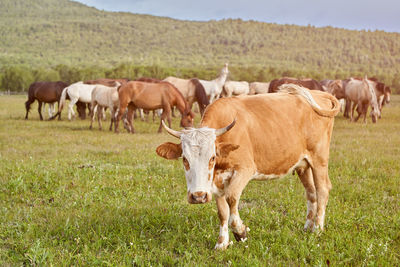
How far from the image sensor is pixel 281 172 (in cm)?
467

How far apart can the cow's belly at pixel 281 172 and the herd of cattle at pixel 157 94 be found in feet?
32.4

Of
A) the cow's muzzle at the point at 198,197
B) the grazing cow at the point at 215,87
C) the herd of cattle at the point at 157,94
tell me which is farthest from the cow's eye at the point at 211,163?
the grazing cow at the point at 215,87

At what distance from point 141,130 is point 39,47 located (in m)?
189

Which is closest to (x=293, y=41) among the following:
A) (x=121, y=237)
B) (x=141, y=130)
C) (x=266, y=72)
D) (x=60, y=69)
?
(x=266, y=72)

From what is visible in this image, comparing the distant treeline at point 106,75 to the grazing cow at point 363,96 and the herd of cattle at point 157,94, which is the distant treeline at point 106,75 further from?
the grazing cow at point 363,96

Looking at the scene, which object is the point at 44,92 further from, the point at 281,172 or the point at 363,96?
the point at 281,172

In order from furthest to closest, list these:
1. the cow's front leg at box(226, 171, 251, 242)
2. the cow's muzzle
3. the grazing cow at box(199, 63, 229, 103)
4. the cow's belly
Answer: the grazing cow at box(199, 63, 229, 103) < the cow's belly < the cow's front leg at box(226, 171, 251, 242) < the cow's muzzle

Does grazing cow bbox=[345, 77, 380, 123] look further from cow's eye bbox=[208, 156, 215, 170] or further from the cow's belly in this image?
cow's eye bbox=[208, 156, 215, 170]

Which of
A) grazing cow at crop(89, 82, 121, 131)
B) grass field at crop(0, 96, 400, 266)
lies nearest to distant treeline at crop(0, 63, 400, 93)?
grazing cow at crop(89, 82, 121, 131)

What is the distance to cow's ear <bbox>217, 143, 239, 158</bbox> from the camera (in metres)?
3.93

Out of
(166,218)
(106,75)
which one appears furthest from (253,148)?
(106,75)

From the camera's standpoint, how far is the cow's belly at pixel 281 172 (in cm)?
454

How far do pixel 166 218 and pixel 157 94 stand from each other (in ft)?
38.3

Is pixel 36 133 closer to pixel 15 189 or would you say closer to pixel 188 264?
pixel 15 189
